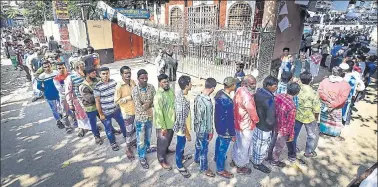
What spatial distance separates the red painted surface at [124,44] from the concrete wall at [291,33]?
27.7 feet

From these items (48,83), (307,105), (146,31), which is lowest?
(307,105)

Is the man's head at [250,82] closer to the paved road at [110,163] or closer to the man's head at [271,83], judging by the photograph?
the man's head at [271,83]

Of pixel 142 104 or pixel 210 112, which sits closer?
pixel 210 112

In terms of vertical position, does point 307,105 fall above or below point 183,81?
below

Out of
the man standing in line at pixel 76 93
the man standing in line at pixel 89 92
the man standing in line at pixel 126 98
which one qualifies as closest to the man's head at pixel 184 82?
the man standing in line at pixel 126 98

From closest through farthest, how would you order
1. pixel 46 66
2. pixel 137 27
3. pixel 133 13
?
pixel 46 66 < pixel 137 27 < pixel 133 13

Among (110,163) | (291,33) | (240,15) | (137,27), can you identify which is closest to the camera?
(110,163)

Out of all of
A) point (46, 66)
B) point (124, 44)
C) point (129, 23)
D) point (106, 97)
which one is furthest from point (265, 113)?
point (124, 44)

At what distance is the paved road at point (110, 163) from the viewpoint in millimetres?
3539

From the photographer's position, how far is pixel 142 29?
10031 mm

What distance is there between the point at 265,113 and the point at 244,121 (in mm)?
345

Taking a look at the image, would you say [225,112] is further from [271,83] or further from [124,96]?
[124,96]

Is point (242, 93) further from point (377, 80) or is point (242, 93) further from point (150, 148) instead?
point (377, 80)

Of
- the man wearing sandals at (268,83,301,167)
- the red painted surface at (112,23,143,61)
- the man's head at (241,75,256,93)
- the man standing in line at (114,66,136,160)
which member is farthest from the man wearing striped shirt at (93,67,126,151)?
the red painted surface at (112,23,143,61)
